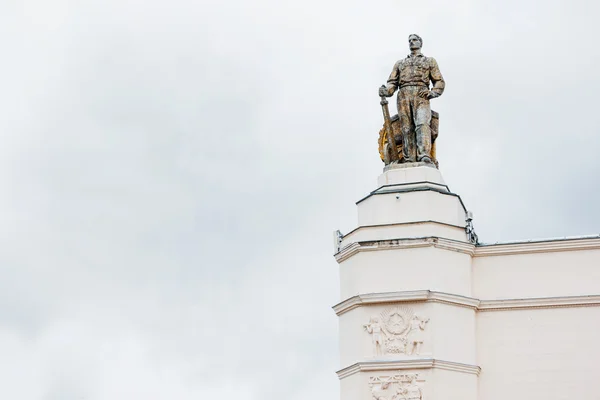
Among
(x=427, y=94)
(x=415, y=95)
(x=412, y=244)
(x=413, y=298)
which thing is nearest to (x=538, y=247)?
(x=412, y=244)

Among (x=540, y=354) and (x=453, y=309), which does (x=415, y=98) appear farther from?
(x=540, y=354)

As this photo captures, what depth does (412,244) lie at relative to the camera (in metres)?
24.2

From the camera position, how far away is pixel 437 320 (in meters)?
23.8

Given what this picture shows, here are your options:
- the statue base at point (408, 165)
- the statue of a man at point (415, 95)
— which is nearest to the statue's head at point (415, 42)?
the statue of a man at point (415, 95)

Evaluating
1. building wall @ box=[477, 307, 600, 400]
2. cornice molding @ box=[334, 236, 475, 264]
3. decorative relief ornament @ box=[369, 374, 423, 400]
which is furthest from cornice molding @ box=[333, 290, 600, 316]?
decorative relief ornament @ box=[369, 374, 423, 400]

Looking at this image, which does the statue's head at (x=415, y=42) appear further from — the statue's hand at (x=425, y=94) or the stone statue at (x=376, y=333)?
the stone statue at (x=376, y=333)

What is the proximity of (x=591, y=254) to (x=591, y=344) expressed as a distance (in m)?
1.58

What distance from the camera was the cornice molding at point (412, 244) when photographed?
24094 millimetres

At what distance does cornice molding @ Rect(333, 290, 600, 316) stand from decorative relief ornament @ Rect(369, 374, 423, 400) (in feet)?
4.27

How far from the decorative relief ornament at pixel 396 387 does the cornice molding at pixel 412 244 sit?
223 centimetres

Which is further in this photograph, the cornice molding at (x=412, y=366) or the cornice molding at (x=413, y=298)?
the cornice molding at (x=413, y=298)

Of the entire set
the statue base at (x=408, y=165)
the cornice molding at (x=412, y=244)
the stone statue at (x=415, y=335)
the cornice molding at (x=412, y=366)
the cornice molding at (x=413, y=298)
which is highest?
the statue base at (x=408, y=165)

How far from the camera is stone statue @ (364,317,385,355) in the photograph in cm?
2388

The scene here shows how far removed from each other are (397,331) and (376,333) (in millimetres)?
369
